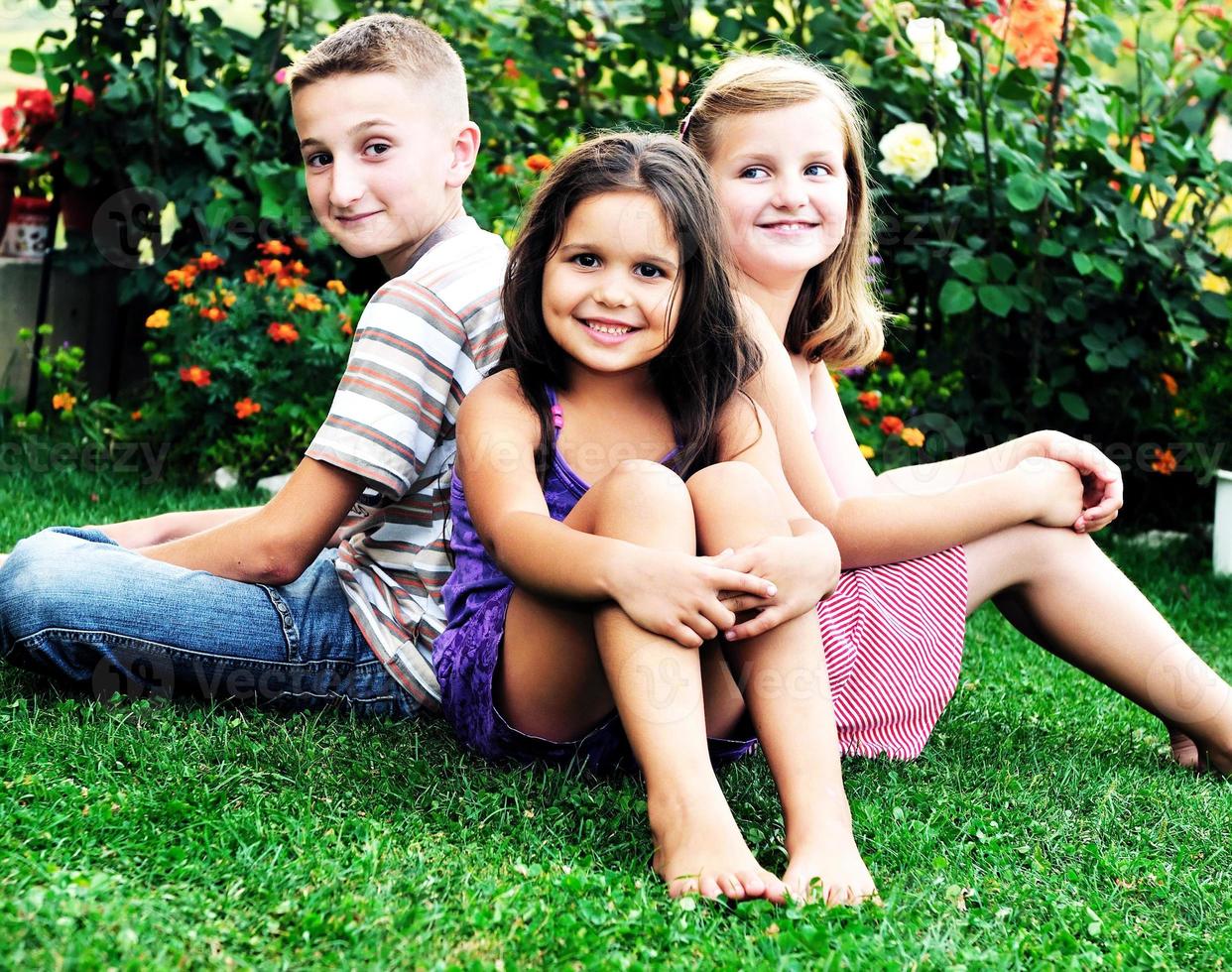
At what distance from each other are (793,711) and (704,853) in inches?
9.4

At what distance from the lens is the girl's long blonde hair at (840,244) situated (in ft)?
8.27

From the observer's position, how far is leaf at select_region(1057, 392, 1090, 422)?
4.36 m

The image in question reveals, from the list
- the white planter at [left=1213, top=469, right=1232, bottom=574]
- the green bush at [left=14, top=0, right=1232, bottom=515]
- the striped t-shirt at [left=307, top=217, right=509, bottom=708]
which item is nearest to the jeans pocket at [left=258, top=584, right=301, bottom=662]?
the striped t-shirt at [left=307, top=217, right=509, bottom=708]

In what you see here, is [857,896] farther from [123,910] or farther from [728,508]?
[123,910]

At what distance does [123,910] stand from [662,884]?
665 millimetres

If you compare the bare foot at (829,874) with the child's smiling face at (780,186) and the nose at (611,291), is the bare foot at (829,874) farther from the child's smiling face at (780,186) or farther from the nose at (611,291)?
the child's smiling face at (780,186)

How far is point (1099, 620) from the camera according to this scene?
96.0 inches

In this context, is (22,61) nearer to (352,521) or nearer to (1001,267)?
(352,521)

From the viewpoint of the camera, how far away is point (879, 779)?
91.8 inches

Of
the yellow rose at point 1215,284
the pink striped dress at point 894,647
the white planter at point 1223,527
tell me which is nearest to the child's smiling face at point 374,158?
the pink striped dress at point 894,647

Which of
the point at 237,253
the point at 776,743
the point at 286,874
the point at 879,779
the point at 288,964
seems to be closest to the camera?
the point at 288,964

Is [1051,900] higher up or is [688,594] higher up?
[688,594]

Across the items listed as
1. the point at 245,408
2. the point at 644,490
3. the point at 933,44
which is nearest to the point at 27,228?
the point at 245,408

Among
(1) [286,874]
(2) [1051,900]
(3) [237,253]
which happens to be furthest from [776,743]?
(3) [237,253]
